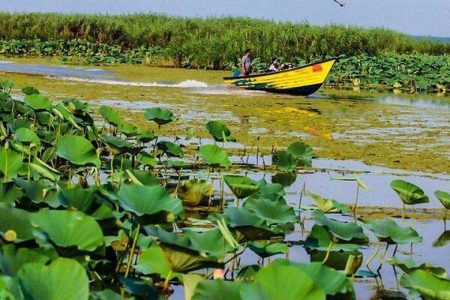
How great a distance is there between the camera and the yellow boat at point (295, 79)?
47.9 ft

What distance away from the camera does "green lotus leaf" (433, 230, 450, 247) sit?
472 cm

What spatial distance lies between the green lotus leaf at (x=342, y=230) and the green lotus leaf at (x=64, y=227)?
42.8 inches

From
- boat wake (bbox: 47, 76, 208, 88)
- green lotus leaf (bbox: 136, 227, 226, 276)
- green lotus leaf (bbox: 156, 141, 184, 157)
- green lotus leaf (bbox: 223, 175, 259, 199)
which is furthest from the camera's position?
boat wake (bbox: 47, 76, 208, 88)

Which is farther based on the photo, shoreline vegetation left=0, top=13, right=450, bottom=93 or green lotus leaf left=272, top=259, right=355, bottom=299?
shoreline vegetation left=0, top=13, right=450, bottom=93

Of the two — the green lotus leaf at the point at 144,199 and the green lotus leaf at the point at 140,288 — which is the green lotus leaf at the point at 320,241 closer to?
the green lotus leaf at the point at 144,199

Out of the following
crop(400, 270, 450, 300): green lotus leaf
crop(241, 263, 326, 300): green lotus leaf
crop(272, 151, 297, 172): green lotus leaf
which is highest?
crop(241, 263, 326, 300): green lotus leaf

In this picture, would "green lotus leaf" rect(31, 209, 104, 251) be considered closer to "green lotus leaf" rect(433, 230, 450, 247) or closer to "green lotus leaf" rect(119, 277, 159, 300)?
"green lotus leaf" rect(119, 277, 159, 300)

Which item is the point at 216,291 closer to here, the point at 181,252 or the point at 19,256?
the point at 181,252

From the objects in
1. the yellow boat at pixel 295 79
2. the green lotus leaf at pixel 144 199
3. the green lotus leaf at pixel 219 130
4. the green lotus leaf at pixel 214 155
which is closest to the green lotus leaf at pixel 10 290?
the green lotus leaf at pixel 144 199

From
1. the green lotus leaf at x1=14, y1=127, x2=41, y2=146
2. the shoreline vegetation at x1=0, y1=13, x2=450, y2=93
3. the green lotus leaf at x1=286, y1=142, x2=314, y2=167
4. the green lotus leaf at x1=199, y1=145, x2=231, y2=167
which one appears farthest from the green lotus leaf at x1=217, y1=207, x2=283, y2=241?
the shoreline vegetation at x1=0, y1=13, x2=450, y2=93

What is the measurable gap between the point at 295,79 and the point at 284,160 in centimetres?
919

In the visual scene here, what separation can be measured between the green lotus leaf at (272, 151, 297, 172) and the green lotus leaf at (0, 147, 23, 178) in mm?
2063

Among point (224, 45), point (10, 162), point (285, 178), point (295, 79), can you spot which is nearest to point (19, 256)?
point (10, 162)

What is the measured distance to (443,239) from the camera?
15.9 ft
